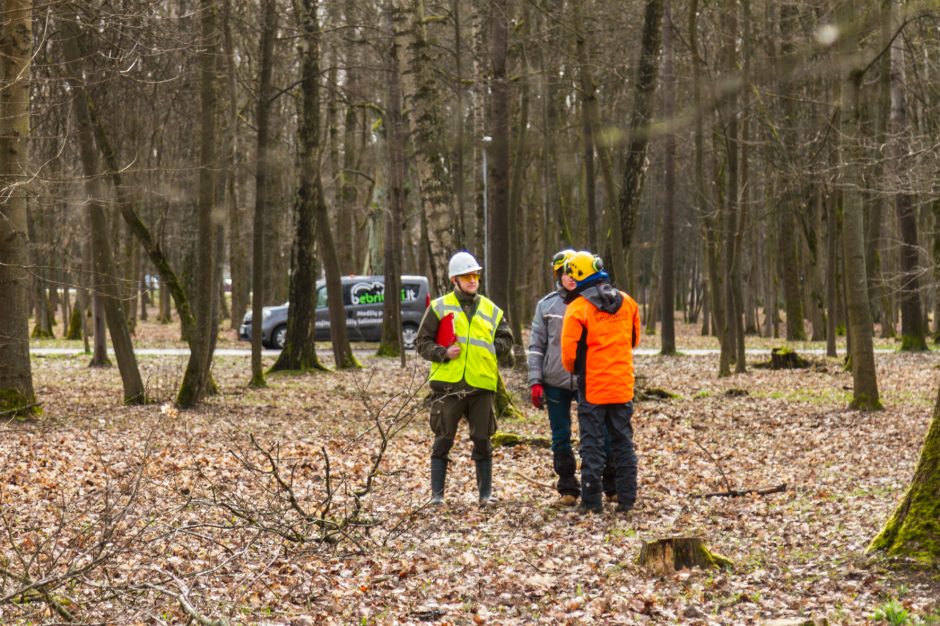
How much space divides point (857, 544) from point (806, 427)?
6653 mm

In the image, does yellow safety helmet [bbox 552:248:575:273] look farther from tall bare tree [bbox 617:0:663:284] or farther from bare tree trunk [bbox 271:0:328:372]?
bare tree trunk [bbox 271:0:328:372]

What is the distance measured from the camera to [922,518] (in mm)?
5992

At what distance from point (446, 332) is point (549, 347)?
90 cm

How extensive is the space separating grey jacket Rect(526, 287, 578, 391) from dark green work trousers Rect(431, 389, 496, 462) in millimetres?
453

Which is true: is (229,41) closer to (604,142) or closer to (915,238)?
(604,142)

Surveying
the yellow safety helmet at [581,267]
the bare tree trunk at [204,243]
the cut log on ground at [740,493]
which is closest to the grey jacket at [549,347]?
the yellow safety helmet at [581,267]

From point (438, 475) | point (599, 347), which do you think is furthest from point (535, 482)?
point (599, 347)

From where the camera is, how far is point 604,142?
19.0 metres

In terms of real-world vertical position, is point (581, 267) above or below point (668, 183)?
below

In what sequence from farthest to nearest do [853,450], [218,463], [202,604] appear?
[853,450]
[218,463]
[202,604]

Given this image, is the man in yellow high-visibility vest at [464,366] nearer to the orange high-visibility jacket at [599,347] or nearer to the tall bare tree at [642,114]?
the orange high-visibility jacket at [599,347]

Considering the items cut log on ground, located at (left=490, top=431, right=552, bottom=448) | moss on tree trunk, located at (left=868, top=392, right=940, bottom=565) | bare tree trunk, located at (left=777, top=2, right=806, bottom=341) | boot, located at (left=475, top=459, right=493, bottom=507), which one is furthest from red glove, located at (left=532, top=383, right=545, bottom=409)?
bare tree trunk, located at (left=777, top=2, right=806, bottom=341)

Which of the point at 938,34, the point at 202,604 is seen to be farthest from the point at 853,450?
Result: the point at 938,34

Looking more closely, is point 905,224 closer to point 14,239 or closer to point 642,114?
point 642,114
